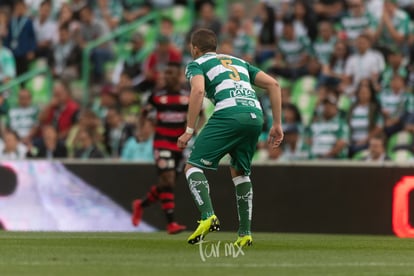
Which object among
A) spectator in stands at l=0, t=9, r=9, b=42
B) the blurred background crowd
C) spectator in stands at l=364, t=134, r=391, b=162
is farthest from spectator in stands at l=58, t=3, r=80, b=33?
spectator in stands at l=364, t=134, r=391, b=162

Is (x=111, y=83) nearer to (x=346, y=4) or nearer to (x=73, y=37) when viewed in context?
(x=73, y=37)

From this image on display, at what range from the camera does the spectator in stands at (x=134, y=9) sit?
22891 millimetres

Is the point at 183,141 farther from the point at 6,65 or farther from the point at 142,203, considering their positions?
the point at 6,65

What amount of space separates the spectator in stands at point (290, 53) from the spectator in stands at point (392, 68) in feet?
4.88

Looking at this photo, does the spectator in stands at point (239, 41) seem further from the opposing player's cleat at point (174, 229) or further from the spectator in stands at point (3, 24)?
the opposing player's cleat at point (174, 229)

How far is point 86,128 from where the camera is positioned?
19734mm

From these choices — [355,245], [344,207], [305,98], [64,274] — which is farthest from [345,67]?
[64,274]

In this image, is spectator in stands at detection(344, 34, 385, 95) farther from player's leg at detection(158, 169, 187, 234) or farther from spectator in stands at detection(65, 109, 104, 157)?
player's leg at detection(158, 169, 187, 234)

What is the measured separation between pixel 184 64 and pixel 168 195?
19.7 ft

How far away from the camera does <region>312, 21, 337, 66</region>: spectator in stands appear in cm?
2036

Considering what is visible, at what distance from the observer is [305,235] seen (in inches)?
616

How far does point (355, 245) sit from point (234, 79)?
241cm

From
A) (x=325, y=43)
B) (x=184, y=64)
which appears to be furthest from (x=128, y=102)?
(x=325, y=43)

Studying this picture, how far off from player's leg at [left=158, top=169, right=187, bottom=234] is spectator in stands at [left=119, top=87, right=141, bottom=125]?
189 inches
